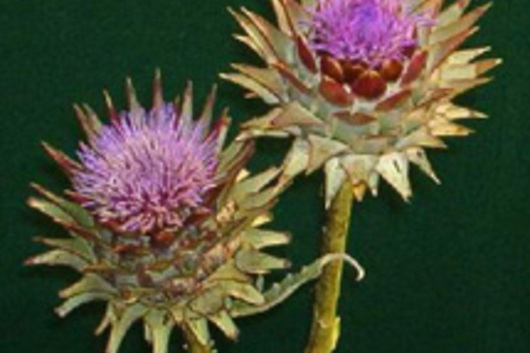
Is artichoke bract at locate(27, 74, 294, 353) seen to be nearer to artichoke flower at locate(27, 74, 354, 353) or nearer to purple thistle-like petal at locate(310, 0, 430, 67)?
artichoke flower at locate(27, 74, 354, 353)

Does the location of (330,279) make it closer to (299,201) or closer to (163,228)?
(163,228)

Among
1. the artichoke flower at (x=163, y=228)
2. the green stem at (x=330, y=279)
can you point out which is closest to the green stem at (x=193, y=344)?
the artichoke flower at (x=163, y=228)

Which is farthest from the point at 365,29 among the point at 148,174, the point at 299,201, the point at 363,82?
the point at 299,201

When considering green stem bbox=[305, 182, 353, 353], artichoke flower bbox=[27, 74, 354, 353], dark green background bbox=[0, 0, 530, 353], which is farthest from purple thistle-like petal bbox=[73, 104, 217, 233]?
dark green background bbox=[0, 0, 530, 353]

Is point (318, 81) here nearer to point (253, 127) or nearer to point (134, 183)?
point (253, 127)

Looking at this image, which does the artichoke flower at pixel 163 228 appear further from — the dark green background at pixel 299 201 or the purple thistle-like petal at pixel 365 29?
the dark green background at pixel 299 201
